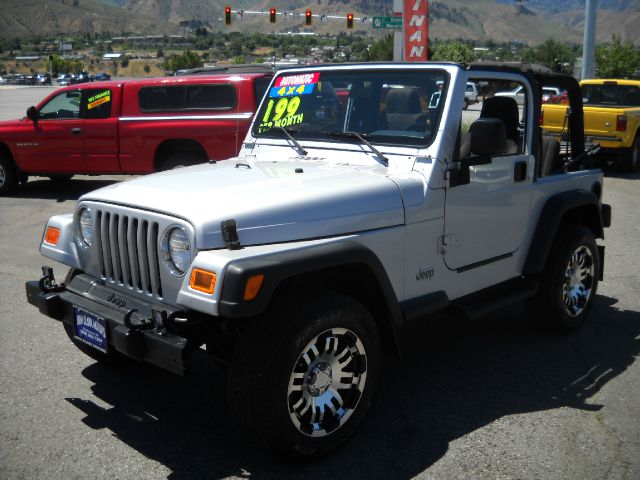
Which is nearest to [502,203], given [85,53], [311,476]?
[311,476]

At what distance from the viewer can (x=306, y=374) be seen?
3.57 m

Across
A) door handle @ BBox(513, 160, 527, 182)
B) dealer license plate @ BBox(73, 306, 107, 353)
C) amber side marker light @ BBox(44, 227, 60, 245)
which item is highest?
door handle @ BBox(513, 160, 527, 182)

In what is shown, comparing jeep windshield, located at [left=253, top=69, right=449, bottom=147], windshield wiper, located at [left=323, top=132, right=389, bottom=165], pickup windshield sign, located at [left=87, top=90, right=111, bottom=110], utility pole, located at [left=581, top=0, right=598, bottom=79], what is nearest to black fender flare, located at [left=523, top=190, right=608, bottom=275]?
jeep windshield, located at [left=253, top=69, right=449, bottom=147]

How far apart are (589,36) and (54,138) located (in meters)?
17.5

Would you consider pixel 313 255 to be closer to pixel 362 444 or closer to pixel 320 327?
pixel 320 327

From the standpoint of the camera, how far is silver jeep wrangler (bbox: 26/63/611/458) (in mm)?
3385

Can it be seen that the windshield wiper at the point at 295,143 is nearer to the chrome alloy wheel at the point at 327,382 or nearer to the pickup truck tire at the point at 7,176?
the chrome alloy wheel at the point at 327,382

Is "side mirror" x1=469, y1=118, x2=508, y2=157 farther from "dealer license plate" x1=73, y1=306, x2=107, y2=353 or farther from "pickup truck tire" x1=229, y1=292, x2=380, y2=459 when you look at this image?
"dealer license plate" x1=73, y1=306, x2=107, y2=353

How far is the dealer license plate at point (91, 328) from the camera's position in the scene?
144 inches

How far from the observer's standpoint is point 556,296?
5.25 m

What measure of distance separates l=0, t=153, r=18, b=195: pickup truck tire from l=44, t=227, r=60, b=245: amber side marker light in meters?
8.32

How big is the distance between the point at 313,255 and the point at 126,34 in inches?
7425

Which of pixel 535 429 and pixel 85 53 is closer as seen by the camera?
pixel 535 429

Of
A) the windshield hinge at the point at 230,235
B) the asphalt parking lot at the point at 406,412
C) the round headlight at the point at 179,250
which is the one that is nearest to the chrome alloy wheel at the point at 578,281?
the asphalt parking lot at the point at 406,412
